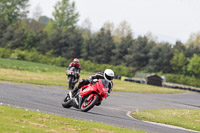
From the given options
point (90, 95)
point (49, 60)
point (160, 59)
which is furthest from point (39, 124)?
point (160, 59)

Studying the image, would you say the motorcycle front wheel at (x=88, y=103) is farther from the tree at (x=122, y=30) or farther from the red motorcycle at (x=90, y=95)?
the tree at (x=122, y=30)

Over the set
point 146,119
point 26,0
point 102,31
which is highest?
point 26,0

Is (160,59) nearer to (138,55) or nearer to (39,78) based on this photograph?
(138,55)

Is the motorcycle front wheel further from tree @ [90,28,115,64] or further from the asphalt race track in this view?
tree @ [90,28,115,64]

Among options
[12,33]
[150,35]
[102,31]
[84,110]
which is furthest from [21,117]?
[150,35]

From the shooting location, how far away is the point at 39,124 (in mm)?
7859

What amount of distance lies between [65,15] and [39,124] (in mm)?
95946

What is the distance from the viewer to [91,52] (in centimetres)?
8231

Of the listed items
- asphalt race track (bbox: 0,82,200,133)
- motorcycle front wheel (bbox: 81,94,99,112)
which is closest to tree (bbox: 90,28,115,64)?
asphalt race track (bbox: 0,82,200,133)

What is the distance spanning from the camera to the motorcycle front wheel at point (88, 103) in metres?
11.6

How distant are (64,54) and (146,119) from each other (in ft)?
217

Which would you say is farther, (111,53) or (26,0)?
(26,0)

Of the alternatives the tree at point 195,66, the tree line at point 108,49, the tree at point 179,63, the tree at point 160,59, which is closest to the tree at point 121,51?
the tree line at point 108,49

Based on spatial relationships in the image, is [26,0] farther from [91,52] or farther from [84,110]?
[84,110]
